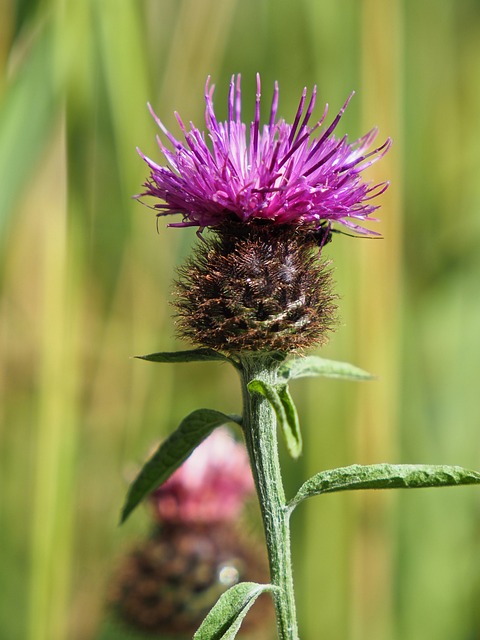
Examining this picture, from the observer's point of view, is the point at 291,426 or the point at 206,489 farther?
the point at 206,489

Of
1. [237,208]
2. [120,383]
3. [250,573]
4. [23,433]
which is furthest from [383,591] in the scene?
[237,208]

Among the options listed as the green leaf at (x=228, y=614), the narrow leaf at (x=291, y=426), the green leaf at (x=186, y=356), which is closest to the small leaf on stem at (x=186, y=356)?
the green leaf at (x=186, y=356)

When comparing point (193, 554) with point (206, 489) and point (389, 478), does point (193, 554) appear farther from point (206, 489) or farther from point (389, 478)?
point (389, 478)

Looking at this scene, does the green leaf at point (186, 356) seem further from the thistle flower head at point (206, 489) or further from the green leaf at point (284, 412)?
the thistle flower head at point (206, 489)

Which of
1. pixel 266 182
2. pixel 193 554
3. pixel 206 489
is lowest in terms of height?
pixel 193 554

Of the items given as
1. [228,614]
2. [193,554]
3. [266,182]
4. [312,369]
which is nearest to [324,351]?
[193,554]
